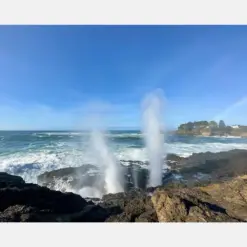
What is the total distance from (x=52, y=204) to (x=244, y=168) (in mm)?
7548

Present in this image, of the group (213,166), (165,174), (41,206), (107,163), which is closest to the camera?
(41,206)

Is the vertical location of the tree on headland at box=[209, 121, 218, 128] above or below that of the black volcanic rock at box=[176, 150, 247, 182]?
above

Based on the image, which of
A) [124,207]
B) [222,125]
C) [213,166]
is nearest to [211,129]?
[222,125]

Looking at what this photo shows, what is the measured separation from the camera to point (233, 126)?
71.3 ft

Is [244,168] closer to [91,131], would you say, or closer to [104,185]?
[104,185]

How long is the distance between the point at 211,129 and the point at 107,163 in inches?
522

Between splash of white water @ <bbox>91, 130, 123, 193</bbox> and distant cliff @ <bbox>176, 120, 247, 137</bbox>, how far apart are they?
345 inches

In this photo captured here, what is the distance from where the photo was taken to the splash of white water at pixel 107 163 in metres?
10.4

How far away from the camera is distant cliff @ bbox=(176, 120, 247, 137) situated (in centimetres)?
2208

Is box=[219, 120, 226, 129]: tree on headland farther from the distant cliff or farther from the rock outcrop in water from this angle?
the rock outcrop in water

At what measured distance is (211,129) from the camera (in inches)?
941

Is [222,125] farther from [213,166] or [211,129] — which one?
[213,166]

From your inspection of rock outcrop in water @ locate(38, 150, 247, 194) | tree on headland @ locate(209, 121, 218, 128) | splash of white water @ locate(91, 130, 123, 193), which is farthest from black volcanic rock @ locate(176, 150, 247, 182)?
tree on headland @ locate(209, 121, 218, 128)
